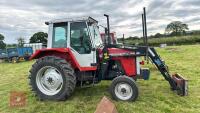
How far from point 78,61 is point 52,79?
0.86m

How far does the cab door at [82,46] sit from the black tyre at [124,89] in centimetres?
92

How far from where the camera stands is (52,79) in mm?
7422

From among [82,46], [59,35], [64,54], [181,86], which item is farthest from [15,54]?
[181,86]

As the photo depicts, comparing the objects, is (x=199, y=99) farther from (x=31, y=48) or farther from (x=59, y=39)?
(x=31, y=48)

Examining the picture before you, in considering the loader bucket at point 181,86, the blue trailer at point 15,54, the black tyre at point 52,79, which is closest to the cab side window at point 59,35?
the black tyre at point 52,79

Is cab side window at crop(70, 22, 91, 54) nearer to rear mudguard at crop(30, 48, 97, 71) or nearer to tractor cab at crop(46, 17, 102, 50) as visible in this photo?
tractor cab at crop(46, 17, 102, 50)

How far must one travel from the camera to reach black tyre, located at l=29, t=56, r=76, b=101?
7.09 metres

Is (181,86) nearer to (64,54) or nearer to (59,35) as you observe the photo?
(64,54)

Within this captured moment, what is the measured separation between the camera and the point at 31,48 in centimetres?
2789

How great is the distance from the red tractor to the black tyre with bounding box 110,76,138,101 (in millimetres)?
310

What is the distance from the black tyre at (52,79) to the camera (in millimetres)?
7090

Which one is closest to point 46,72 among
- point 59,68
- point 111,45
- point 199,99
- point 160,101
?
point 59,68

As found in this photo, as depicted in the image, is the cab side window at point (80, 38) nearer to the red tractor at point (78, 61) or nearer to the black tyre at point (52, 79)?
the red tractor at point (78, 61)

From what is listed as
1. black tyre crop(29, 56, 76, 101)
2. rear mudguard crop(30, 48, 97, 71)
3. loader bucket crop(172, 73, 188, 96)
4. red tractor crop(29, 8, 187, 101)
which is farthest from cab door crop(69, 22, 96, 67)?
loader bucket crop(172, 73, 188, 96)
